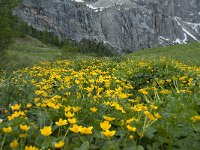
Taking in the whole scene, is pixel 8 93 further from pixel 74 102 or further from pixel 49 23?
pixel 49 23

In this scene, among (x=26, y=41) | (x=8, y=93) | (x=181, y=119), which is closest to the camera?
(x=181, y=119)

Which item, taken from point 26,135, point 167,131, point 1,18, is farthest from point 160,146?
point 1,18

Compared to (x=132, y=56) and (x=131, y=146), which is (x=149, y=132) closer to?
(x=131, y=146)

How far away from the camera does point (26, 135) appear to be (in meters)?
2.24

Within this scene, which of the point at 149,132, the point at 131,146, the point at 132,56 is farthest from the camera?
the point at 132,56

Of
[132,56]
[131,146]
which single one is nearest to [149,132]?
[131,146]

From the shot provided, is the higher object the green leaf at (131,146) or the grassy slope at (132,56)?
the green leaf at (131,146)

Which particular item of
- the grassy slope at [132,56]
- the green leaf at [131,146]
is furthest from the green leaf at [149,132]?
the grassy slope at [132,56]

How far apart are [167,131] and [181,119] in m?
0.34

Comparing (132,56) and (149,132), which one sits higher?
(149,132)

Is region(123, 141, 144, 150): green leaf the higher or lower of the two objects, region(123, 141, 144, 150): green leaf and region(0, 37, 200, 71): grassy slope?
the higher

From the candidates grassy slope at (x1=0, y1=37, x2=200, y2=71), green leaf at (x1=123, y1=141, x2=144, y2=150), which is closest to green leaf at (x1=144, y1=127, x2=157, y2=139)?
green leaf at (x1=123, y1=141, x2=144, y2=150)

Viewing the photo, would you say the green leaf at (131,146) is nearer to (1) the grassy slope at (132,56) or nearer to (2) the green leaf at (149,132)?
(2) the green leaf at (149,132)

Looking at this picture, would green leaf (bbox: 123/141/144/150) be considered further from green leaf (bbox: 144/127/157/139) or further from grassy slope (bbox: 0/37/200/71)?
grassy slope (bbox: 0/37/200/71)
